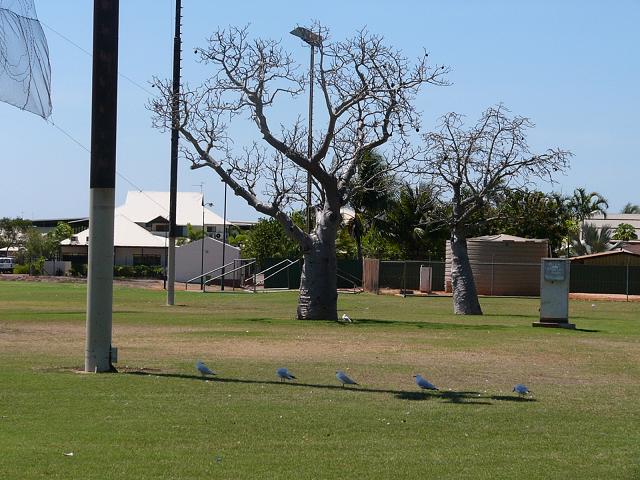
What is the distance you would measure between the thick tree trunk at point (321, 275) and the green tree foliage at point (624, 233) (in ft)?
221

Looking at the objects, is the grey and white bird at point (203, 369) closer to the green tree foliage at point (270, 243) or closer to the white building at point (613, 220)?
the green tree foliage at point (270, 243)

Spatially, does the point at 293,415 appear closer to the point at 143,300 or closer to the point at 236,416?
the point at 236,416

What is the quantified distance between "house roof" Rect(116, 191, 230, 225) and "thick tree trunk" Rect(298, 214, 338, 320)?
255 feet

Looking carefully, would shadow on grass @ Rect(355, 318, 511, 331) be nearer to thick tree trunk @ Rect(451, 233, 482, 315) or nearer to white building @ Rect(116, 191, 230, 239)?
thick tree trunk @ Rect(451, 233, 482, 315)

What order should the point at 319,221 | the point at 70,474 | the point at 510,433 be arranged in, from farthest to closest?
the point at 319,221
the point at 510,433
the point at 70,474

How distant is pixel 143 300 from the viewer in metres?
46.4

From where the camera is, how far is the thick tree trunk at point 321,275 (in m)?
31.8

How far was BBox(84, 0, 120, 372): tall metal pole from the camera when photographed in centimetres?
1648

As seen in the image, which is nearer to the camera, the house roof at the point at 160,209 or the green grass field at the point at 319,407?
the green grass field at the point at 319,407

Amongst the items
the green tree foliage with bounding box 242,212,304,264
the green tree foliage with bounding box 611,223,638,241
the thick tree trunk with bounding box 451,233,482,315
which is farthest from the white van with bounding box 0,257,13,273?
the thick tree trunk with bounding box 451,233,482,315

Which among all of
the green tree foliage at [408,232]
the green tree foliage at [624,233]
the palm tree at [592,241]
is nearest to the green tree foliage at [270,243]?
the green tree foliage at [408,232]

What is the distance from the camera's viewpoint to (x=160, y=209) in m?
112

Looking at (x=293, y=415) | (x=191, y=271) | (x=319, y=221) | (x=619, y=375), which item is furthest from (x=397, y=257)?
(x=293, y=415)

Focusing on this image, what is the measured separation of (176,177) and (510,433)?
101ft
